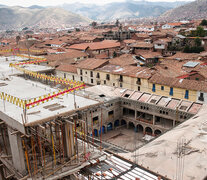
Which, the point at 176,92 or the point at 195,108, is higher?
the point at 176,92

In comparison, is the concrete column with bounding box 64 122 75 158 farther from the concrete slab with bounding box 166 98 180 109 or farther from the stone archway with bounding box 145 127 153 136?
the stone archway with bounding box 145 127 153 136

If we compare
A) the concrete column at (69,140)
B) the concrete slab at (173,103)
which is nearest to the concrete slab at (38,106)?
the concrete column at (69,140)

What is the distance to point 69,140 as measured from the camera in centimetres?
1866

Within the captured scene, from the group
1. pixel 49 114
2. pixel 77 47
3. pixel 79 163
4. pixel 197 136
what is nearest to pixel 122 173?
pixel 79 163

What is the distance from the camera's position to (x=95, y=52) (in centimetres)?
8875

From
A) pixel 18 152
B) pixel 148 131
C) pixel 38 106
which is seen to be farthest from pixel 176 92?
pixel 18 152

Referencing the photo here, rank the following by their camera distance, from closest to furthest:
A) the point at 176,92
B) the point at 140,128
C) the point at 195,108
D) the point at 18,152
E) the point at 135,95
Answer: the point at 18,152, the point at 195,108, the point at 176,92, the point at 135,95, the point at 140,128

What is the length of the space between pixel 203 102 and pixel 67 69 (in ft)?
110

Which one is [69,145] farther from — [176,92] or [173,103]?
[176,92]

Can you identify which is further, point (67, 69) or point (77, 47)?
point (77, 47)

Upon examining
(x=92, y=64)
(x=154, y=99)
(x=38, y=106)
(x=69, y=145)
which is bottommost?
(x=154, y=99)

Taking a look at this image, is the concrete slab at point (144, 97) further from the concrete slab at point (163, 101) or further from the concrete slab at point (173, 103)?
the concrete slab at point (173, 103)

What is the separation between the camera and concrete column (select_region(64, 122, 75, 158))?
18.2m

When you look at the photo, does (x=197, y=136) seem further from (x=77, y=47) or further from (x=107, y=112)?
(x=77, y=47)
